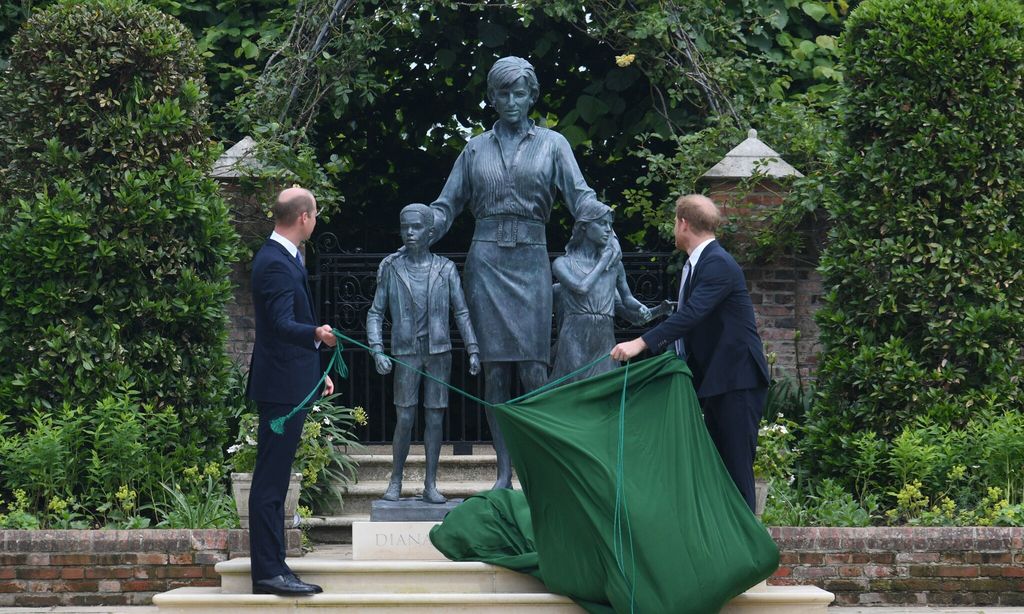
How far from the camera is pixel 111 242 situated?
842 cm

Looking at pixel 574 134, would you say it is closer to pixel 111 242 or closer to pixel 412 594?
pixel 111 242

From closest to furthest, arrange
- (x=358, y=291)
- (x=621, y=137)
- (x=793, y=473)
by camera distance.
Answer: (x=793, y=473) → (x=358, y=291) → (x=621, y=137)

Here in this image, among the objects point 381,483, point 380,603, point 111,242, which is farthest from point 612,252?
point 111,242

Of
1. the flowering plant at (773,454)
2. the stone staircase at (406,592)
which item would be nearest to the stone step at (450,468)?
the flowering plant at (773,454)

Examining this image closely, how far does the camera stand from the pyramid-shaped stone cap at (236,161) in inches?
394

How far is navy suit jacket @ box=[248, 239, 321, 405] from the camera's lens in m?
5.65

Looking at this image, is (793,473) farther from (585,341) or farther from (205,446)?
(205,446)

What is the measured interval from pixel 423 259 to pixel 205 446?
2338mm

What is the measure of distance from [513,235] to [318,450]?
2.19 meters

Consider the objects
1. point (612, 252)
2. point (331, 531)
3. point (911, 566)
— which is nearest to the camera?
point (911, 566)

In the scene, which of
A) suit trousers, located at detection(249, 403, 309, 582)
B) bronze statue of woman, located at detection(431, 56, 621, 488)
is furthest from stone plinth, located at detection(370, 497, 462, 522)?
suit trousers, located at detection(249, 403, 309, 582)

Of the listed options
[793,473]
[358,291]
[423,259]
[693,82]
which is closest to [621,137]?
[693,82]

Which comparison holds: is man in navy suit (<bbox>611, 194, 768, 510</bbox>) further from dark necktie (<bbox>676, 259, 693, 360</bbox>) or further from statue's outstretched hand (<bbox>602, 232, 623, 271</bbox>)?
statue's outstretched hand (<bbox>602, 232, 623, 271</bbox>)

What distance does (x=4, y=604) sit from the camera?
287 inches
